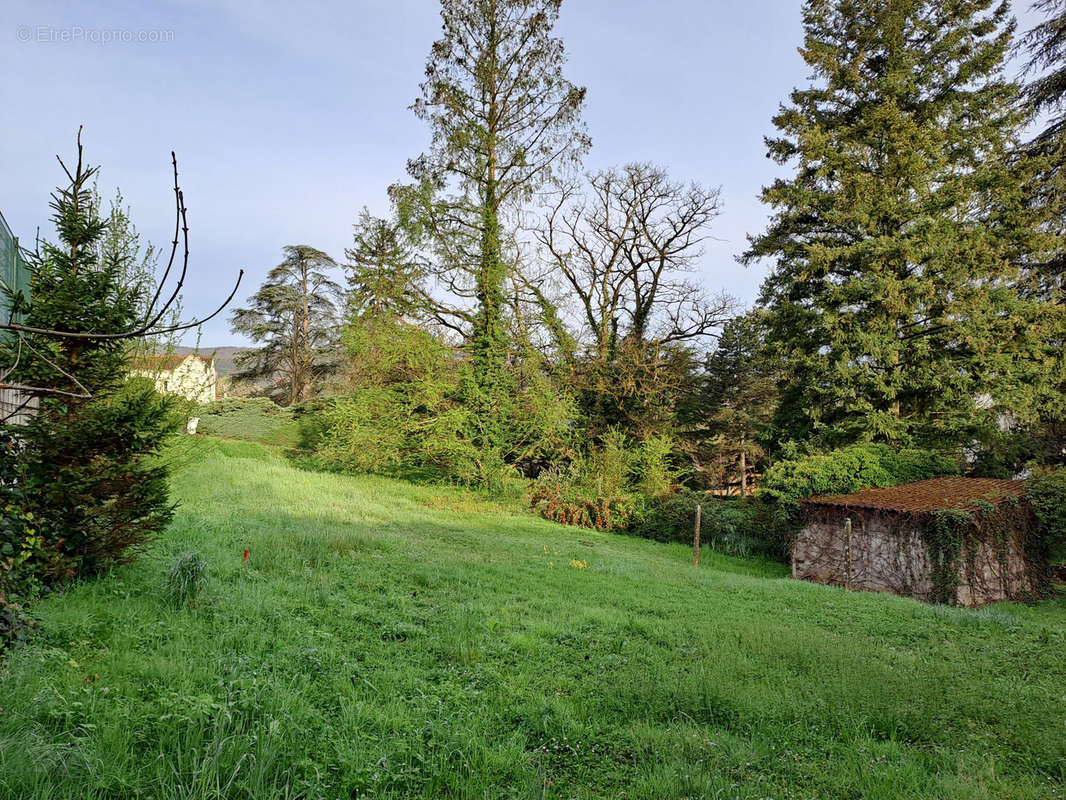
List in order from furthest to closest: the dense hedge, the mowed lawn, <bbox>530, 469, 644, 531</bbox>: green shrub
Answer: <bbox>530, 469, 644, 531</bbox>: green shrub → the dense hedge → the mowed lawn

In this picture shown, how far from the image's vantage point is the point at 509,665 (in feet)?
17.4

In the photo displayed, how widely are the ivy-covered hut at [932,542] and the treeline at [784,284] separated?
3107 mm

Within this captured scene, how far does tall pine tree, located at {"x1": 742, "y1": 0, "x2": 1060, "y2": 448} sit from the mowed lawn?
9.73 m

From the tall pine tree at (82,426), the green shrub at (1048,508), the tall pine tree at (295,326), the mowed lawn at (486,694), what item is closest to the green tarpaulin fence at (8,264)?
the tall pine tree at (82,426)

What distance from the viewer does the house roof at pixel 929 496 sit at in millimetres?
12477

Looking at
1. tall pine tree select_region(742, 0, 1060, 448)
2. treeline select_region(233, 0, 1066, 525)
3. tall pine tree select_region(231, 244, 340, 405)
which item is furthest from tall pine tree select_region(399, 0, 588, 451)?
tall pine tree select_region(231, 244, 340, 405)

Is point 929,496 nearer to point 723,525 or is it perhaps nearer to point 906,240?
point 723,525

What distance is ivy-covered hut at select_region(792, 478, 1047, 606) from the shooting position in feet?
40.3

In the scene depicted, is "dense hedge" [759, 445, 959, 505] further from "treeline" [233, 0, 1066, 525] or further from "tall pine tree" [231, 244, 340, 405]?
"tall pine tree" [231, 244, 340, 405]

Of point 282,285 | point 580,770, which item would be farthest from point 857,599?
point 282,285

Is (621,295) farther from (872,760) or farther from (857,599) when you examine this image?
(872,760)

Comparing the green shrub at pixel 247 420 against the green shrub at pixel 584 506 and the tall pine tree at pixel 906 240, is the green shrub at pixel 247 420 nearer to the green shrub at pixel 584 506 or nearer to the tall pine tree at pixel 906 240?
the green shrub at pixel 584 506

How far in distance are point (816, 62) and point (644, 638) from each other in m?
19.6

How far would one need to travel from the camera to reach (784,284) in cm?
1920
